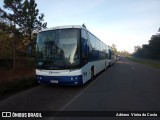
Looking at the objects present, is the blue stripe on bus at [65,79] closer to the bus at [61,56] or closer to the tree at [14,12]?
the bus at [61,56]

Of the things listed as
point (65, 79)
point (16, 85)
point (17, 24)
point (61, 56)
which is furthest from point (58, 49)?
point (17, 24)

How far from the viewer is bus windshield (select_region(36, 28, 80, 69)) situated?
10.1m

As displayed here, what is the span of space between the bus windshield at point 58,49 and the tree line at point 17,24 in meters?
20.1

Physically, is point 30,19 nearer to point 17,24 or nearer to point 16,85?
point 17,24

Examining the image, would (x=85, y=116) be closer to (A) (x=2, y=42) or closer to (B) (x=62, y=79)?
(B) (x=62, y=79)

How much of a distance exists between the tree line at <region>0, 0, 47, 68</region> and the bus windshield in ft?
65.8

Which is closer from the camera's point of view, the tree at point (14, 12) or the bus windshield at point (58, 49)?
the bus windshield at point (58, 49)

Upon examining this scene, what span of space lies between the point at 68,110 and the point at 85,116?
32.7 inches

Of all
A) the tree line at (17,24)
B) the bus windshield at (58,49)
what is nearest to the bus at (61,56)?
the bus windshield at (58,49)

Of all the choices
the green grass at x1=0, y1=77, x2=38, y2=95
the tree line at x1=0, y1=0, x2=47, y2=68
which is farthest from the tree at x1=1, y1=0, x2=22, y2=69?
the green grass at x1=0, y1=77, x2=38, y2=95

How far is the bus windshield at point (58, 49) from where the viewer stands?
33.0ft

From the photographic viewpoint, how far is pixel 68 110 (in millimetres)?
6660

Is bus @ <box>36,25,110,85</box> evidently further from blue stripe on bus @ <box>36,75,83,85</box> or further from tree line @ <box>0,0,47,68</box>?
tree line @ <box>0,0,47,68</box>

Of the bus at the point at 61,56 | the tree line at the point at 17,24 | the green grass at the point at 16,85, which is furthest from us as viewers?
the tree line at the point at 17,24
